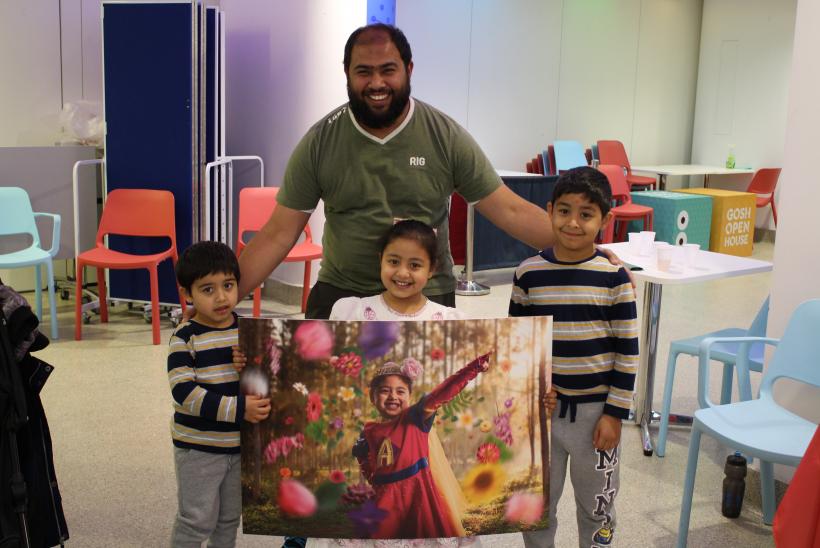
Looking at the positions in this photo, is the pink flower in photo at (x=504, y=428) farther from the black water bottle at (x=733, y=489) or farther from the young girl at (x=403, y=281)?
the black water bottle at (x=733, y=489)

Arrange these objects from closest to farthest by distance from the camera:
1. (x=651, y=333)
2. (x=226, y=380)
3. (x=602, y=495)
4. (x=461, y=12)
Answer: (x=226, y=380) < (x=602, y=495) < (x=651, y=333) < (x=461, y=12)

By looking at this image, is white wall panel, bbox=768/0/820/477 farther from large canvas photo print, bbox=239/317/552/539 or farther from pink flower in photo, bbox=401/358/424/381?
pink flower in photo, bbox=401/358/424/381

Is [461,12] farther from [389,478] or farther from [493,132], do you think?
[389,478]

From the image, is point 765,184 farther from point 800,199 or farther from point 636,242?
point 800,199

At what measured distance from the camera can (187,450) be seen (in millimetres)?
2219

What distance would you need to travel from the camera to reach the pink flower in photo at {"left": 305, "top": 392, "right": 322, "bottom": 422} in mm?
1979

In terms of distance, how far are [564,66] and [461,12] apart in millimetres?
1714

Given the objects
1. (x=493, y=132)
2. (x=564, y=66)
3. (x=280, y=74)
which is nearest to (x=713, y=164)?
(x=564, y=66)

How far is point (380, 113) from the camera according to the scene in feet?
7.54

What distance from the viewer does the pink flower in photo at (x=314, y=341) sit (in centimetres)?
198

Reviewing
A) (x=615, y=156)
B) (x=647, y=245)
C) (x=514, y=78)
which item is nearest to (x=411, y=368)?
(x=647, y=245)

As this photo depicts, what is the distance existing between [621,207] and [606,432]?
246 inches

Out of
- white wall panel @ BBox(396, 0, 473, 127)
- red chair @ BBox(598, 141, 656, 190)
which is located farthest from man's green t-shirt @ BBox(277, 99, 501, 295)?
red chair @ BBox(598, 141, 656, 190)

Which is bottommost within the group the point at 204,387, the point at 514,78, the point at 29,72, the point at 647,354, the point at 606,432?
the point at 647,354
